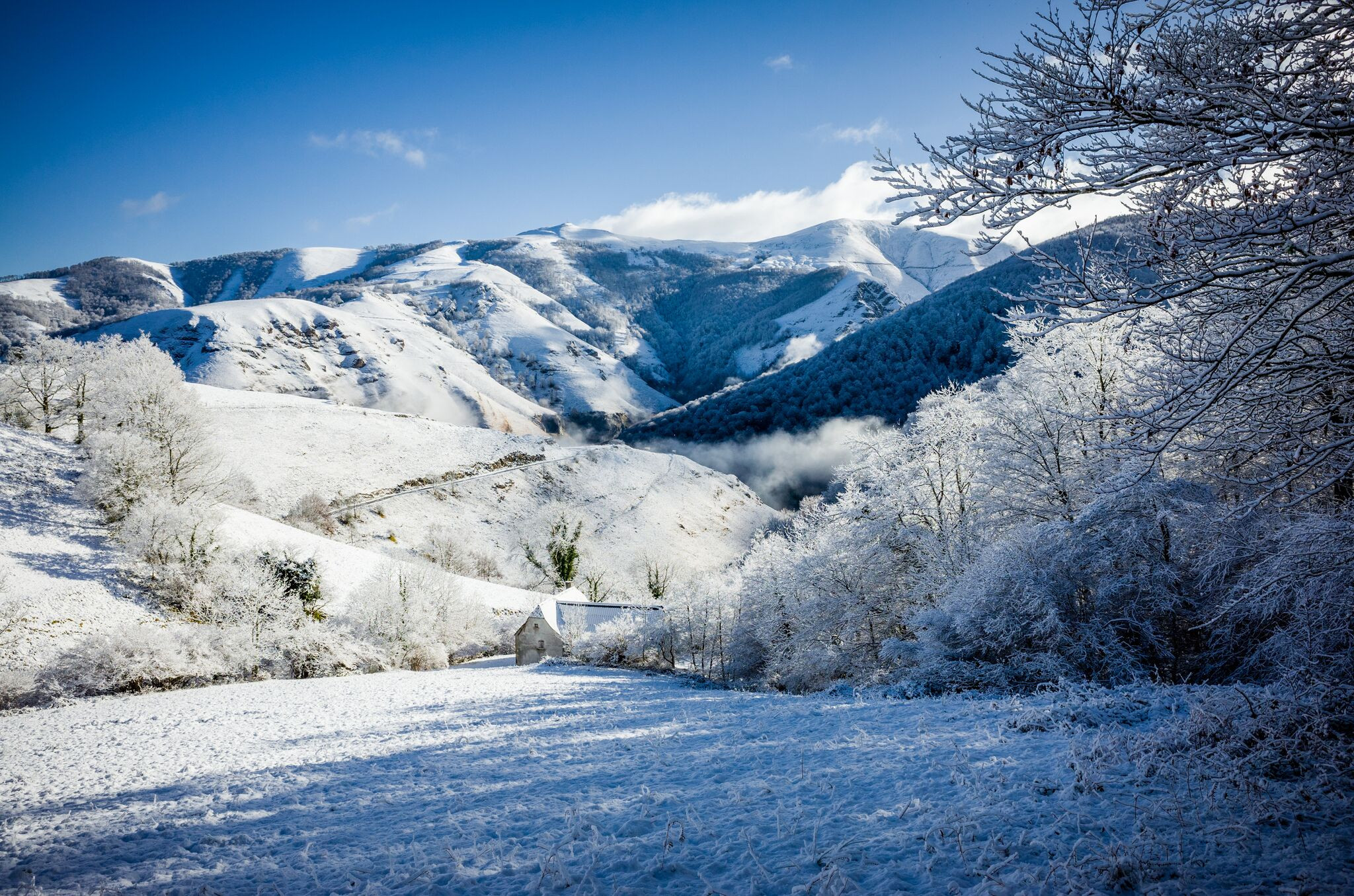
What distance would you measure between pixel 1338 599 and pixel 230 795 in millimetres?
16991

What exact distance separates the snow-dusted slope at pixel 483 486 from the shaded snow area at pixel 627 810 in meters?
50.7

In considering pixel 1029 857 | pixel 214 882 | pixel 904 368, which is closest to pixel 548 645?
pixel 214 882

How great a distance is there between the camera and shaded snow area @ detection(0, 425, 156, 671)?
23.2 meters

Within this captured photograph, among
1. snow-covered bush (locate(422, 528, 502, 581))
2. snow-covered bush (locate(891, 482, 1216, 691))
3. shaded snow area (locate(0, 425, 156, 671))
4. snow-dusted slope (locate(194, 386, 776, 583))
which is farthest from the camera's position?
snow-dusted slope (locate(194, 386, 776, 583))

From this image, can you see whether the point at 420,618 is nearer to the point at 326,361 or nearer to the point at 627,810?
the point at 627,810

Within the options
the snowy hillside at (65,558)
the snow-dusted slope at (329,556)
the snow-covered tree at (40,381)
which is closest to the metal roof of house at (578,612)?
the snow-dusted slope at (329,556)

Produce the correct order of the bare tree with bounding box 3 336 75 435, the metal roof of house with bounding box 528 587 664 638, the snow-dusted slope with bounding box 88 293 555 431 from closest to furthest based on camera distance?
the bare tree with bounding box 3 336 75 435 → the metal roof of house with bounding box 528 587 664 638 → the snow-dusted slope with bounding box 88 293 555 431

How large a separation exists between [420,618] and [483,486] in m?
40.5

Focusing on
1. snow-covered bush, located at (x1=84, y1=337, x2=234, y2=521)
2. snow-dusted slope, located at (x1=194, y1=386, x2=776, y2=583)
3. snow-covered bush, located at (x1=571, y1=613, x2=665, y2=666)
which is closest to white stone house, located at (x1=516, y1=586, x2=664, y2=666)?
snow-covered bush, located at (x1=571, y1=613, x2=665, y2=666)

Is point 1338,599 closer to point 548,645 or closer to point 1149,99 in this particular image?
point 1149,99

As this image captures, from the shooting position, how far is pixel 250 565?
96.0ft

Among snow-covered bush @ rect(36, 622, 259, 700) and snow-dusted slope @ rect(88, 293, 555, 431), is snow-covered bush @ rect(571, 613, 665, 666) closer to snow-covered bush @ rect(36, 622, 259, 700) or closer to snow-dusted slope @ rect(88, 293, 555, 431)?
snow-covered bush @ rect(36, 622, 259, 700)

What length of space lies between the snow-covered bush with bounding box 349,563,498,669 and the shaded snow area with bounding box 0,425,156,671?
10466 millimetres

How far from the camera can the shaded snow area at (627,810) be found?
489 cm
